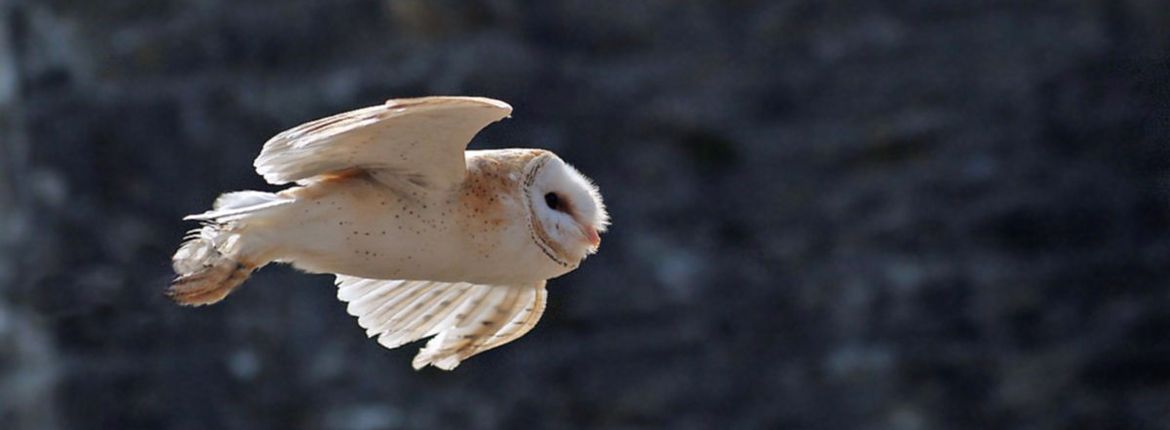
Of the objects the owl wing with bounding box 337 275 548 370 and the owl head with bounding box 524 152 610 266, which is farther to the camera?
the owl wing with bounding box 337 275 548 370

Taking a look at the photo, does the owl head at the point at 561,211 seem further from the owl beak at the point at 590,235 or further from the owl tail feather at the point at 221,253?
the owl tail feather at the point at 221,253

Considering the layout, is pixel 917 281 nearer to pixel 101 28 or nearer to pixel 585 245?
pixel 101 28

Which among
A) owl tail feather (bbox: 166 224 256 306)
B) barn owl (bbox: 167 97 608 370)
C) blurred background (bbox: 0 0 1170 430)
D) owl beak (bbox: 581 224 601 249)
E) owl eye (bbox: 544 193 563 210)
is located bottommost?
owl tail feather (bbox: 166 224 256 306)

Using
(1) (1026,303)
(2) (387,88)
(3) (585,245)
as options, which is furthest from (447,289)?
(1) (1026,303)

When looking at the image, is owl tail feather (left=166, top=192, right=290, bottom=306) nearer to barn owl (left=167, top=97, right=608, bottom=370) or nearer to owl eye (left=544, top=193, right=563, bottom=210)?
barn owl (left=167, top=97, right=608, bottom=370)

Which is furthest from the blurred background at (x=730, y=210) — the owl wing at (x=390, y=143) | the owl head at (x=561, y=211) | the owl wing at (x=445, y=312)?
the owl wing at (x=390, y=143)

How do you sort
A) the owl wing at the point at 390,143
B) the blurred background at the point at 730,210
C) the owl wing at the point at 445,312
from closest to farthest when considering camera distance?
the owl wing at the point at 390,143, the owl wing at the point at 445,312, the blurred background at the point at 730,210

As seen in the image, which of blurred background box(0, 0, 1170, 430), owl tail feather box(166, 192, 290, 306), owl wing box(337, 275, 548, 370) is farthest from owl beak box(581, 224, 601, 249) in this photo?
blurred background box(0, 0, 1170, 430)

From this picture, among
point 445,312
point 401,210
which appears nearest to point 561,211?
point 401,210
